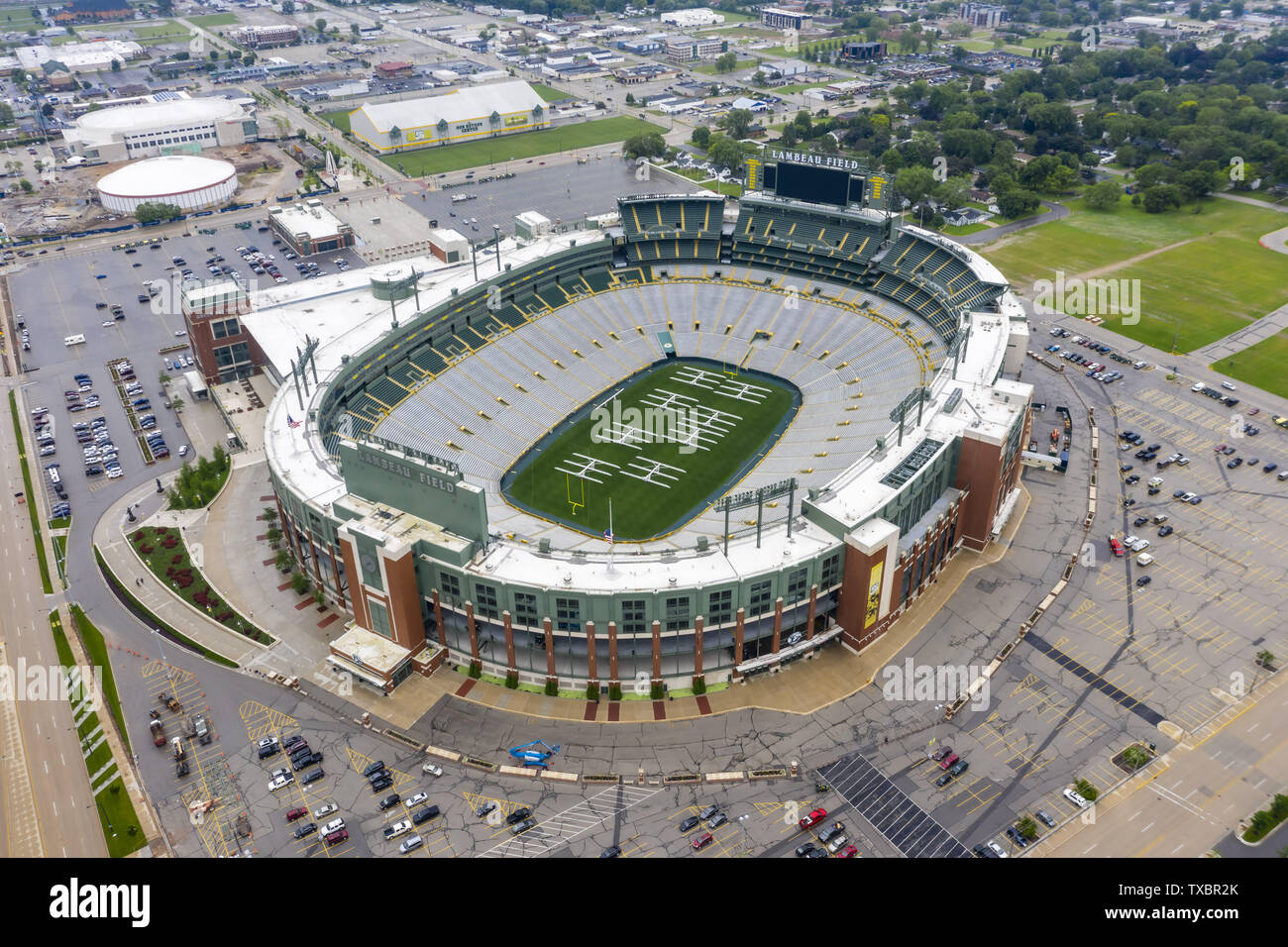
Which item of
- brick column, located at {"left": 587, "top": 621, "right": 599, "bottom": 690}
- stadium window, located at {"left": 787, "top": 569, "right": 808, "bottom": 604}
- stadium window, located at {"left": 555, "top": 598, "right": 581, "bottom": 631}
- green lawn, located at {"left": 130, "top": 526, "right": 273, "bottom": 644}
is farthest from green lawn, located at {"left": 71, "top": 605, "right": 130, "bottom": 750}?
stadium window, located at {"left": 787, "top": 569, "right": 808, "bottom": 604}

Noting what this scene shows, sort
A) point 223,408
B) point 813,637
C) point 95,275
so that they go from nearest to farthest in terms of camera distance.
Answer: point 813,637 < point 223,408 < point 95,275

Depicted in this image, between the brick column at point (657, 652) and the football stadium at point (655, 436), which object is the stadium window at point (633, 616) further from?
the brick column at point (657, 652)

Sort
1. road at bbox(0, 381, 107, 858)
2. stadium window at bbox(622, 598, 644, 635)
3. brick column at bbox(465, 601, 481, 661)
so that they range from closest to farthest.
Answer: road at bbox(0, 381, 107, 858) < stadium window at bbox(622, 598, 644, 635) < brick column at bbox(465, 601, 481, 661)

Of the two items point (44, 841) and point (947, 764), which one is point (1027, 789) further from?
point (44, 841)

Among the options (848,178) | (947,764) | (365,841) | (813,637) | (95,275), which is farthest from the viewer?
(95,275)

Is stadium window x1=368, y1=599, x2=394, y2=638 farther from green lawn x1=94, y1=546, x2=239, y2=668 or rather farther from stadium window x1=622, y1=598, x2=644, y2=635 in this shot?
stadium window x1=622, y1=598, x2=644, y2=635

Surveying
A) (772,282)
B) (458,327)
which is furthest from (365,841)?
(772,282)

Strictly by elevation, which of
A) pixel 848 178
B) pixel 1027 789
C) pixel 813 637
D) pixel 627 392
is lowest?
pixel 1027 789
